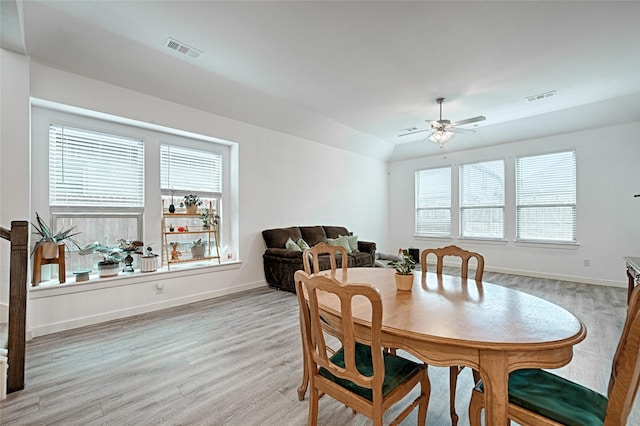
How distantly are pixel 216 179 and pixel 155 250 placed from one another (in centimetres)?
148

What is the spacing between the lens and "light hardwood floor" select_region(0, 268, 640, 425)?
1831 mm

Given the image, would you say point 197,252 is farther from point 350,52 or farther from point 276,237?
point 350,52

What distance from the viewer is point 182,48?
3182 mm

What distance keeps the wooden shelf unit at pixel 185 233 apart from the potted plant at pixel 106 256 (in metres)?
0.63

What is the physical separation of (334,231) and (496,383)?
198 inches

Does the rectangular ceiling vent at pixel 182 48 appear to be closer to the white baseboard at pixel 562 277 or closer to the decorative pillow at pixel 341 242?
the decorative pillow at pixel 341 242

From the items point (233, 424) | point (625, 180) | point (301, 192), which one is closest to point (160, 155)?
point (301, 192)

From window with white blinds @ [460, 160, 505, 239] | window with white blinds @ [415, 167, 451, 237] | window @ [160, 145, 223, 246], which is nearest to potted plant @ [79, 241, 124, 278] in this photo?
window @ [160, 145, 223, 246]

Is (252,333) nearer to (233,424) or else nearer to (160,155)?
(233,424)

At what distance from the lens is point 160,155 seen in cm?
422

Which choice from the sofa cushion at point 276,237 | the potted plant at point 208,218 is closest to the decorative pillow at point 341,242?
the sofa cushion at point 276,237

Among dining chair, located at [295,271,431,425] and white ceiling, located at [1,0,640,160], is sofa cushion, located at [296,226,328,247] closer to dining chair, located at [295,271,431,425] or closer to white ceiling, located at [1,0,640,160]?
white ceiling, located at [1,0,640,160]

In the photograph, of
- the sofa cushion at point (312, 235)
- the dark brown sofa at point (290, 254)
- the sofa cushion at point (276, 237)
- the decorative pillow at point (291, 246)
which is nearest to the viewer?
the dark brown sofa at point (290, 254)

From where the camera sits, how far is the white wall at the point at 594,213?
5047 millimetres
